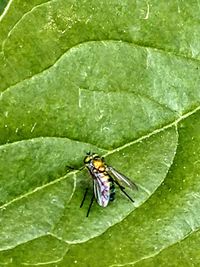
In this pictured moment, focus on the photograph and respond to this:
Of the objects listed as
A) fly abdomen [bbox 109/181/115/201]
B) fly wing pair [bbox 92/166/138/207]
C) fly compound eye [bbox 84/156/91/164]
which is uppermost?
fly compound eye [bbox 84/156/91/164]

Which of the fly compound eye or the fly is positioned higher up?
the fly compound eye

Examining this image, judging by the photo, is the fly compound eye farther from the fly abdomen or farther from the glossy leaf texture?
the fly abdomen

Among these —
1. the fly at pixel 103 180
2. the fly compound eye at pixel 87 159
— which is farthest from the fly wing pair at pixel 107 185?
the fly compound eye at pixel 87 159

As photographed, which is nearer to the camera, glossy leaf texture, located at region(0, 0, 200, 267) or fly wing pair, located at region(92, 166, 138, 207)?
glossy leaf texture, located at region(0, 0, 200, 267)

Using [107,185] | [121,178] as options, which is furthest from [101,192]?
[107,185]

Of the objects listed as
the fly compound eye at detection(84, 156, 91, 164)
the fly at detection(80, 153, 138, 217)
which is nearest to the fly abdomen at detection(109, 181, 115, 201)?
the fly at detection(80, 153, 138, 217)

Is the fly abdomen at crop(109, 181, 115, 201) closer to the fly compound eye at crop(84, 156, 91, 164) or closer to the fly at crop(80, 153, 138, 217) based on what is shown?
the fly at crop(80, 153, 138, 217)

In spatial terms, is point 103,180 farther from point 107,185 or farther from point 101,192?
point 101,192

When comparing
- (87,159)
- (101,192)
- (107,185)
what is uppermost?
(87,159)
